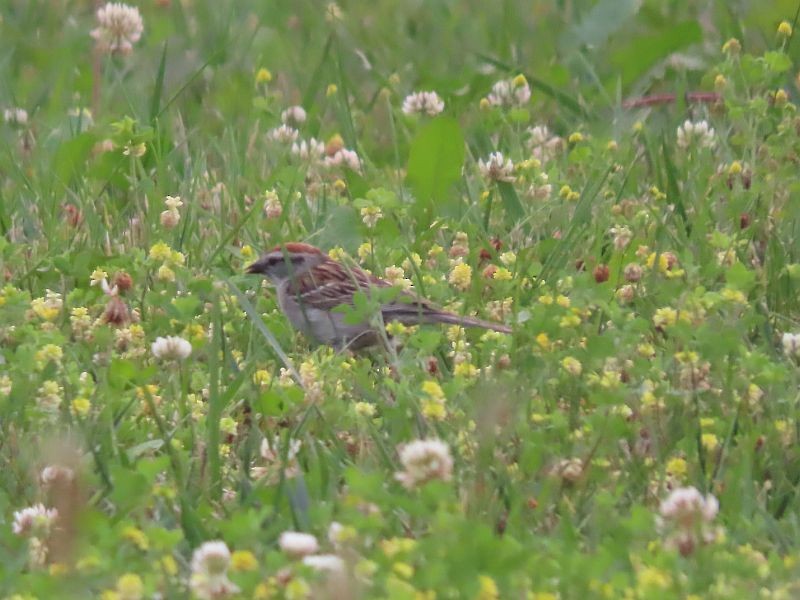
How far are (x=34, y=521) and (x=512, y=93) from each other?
4.52 metres

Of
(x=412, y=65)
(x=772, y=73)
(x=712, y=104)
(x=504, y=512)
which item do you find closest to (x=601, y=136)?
(x=712, y=104)

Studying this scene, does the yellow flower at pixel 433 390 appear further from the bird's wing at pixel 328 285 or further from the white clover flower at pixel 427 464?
the bird's wing at pixel 328 285

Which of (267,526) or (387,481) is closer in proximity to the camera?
(267,526)

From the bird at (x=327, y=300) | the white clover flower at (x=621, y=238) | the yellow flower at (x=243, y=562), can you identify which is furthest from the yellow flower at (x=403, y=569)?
the white clover flower at (x=621, y=238)

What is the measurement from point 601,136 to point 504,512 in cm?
392

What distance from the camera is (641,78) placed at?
371 inches

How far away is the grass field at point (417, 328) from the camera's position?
401 cm

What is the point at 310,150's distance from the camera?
819cm

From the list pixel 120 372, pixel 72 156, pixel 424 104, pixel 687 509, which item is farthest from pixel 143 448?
pixel 424 104

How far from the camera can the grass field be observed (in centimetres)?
401

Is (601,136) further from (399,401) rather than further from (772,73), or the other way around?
(399,401)

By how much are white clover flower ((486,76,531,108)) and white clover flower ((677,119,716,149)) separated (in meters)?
0.78

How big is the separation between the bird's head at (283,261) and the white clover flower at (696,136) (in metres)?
1.87

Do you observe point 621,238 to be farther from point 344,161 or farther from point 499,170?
point 344,161
